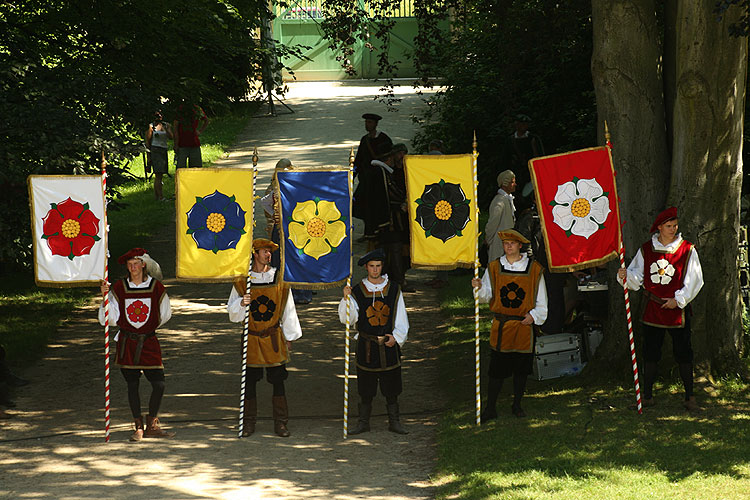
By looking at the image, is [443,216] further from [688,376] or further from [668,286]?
[688,376]

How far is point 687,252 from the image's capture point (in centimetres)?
914

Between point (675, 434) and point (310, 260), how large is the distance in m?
3.61

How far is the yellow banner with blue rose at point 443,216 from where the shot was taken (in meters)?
9.55

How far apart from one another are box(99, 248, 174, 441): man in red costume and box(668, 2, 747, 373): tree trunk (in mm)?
5077

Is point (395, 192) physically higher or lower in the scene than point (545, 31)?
lower

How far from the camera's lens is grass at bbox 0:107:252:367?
1257 centimetres

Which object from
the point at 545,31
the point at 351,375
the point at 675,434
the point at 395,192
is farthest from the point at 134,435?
the point at 545,31

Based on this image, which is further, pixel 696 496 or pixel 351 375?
pixel 351 375

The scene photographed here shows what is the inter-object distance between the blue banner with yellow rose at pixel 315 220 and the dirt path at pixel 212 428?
1487 millimetres

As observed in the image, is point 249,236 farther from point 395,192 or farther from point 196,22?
point 196,22

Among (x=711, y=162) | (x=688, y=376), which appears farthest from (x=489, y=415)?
(x=711, y=162)

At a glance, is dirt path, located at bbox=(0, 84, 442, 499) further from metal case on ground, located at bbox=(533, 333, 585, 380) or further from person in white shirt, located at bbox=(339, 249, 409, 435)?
metal case on ground, located at bbox=(533, 333, 585, 380)

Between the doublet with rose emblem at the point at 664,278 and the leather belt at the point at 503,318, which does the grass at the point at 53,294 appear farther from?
the doublet with rose emblem at the point at 664,278

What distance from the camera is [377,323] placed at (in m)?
9.14
